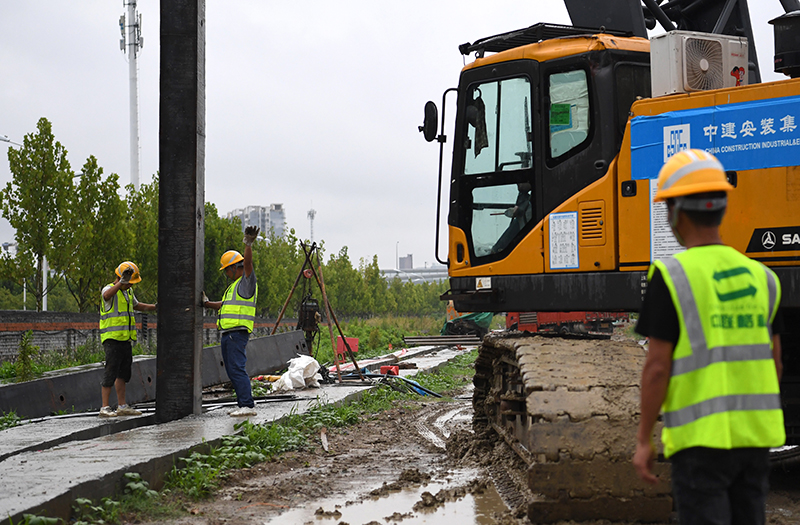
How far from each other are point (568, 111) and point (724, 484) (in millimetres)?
4486

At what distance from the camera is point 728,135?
6.12 m

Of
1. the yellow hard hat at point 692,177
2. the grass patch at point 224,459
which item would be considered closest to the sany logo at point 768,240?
the yellow hard hat at point 692,177

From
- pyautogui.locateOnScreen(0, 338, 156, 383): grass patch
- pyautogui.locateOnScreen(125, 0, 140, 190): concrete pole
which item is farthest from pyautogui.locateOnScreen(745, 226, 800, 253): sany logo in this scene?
pyautogui.locateOnScreen(125, 0, 140, 190): concrete pole

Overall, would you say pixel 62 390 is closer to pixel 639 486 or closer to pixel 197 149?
pixel 197 149

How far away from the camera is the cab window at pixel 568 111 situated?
686 cm

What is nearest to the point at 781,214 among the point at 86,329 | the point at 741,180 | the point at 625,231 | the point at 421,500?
the point at 741,180

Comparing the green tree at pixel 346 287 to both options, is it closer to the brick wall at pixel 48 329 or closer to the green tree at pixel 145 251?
the green tree at pixel 145 251

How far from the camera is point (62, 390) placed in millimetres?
10977

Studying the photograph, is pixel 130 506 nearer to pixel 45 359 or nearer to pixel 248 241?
pixel 248 241

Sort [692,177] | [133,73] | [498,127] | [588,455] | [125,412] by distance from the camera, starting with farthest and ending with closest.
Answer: [133,73]
[125,412]
[498,127]
[588,455]
[692,177]

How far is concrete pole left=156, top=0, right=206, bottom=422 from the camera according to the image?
30.4ft

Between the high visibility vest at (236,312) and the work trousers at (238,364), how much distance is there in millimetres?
108

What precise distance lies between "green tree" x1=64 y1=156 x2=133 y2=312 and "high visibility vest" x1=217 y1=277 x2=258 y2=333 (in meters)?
14.1

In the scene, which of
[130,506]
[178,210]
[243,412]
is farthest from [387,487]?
[178,210]
